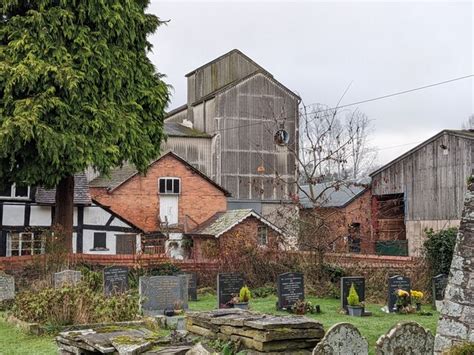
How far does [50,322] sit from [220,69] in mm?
32647

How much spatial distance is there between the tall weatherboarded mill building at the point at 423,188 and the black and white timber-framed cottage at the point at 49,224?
13.5 meters

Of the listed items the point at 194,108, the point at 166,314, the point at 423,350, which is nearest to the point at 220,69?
the point at 194,108

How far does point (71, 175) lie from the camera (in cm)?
2272

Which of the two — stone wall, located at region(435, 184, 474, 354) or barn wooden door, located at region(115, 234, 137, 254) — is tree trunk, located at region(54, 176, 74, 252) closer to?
barn wooden door, located at region(115, 234, 137, 254)

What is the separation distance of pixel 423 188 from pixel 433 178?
0.90m

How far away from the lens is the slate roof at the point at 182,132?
40875 mm

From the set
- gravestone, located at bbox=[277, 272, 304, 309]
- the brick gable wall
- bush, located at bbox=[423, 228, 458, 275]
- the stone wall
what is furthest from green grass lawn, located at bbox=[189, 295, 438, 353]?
the brick gable wall

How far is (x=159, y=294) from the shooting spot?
15531 millimetres

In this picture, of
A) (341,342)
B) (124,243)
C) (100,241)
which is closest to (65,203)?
(100,241)

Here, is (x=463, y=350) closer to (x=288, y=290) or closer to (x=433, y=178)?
(x=288, y=290)

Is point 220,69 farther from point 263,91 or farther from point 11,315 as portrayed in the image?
point 11,315

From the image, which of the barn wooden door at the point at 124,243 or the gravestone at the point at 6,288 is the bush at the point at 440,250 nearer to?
the gravestone at the point at 6,288

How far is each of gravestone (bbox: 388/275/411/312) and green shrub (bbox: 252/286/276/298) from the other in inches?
198

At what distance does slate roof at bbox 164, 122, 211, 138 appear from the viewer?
40.9m
